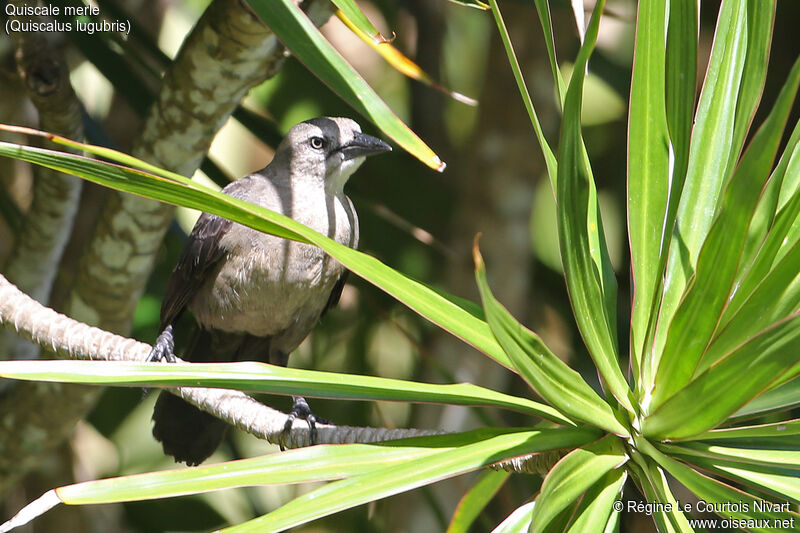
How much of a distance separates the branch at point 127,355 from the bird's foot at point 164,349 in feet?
1.27

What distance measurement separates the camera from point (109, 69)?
99.9 inches

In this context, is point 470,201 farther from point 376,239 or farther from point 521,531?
point 521,531

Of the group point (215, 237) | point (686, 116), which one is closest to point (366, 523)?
point (215, 237)

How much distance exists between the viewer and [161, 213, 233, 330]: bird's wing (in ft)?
8.01

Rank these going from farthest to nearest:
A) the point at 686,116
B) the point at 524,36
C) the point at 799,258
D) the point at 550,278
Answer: the point at 550,278, the point at 524,36, the point at 686,116, the point at 799,258

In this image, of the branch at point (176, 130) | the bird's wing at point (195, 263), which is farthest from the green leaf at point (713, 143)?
the bird's wing at point (195, 263)

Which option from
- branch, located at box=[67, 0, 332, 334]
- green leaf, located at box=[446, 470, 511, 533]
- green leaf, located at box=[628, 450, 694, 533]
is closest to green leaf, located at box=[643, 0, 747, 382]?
green leaf, located at box=[628, 450, 694, 533]

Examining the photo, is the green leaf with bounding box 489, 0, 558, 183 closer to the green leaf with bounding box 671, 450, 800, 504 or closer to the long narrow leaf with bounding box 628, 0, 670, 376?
the long narrow leaf with bounding box 628, 0, 670, 376

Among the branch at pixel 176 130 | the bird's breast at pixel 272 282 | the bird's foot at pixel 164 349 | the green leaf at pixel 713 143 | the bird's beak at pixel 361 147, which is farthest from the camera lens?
the bird's beak at pixel 361 147

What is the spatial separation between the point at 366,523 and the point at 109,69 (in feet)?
7.15

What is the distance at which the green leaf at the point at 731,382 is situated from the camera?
1.11 m

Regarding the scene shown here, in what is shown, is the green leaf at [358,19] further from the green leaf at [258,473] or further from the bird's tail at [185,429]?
the bird's tail at [185,429]

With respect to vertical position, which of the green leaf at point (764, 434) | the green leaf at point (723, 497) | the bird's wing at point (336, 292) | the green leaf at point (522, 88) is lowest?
the green leaf at point (723, 497)

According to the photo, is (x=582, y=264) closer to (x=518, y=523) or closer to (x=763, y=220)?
(x=763, y=220)
